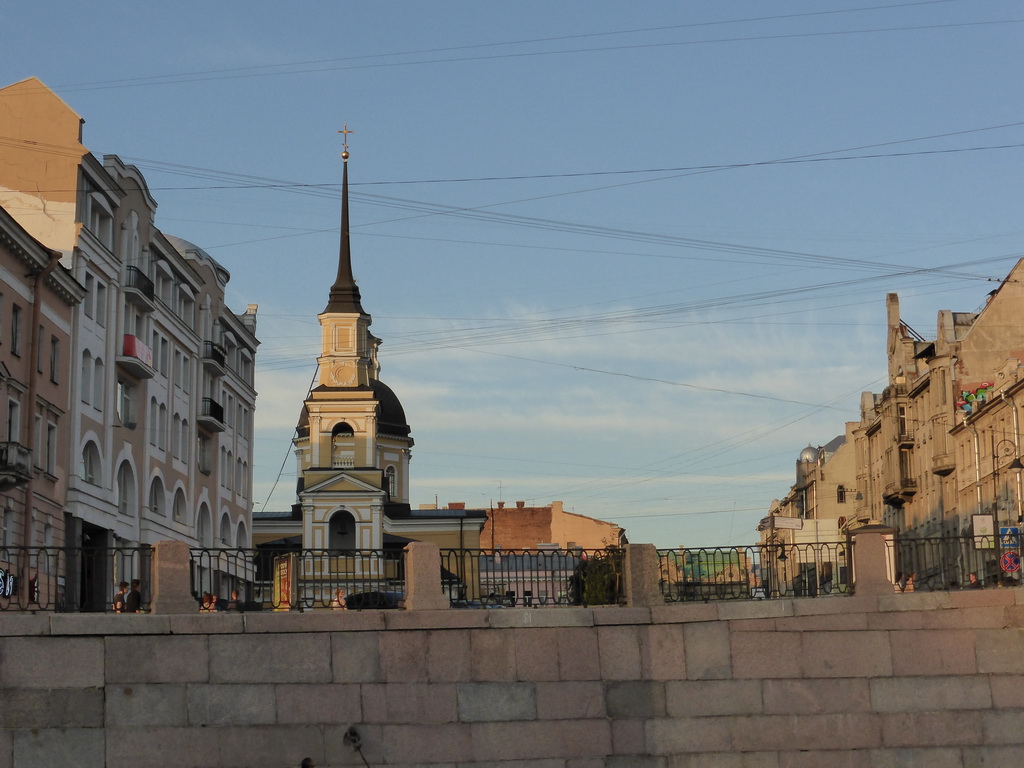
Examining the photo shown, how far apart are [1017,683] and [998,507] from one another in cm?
3895

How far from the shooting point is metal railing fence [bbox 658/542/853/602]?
21797 millimetres

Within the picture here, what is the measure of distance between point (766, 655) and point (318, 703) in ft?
19.3

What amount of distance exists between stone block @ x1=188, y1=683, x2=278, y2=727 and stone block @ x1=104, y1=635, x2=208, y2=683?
0.64ft

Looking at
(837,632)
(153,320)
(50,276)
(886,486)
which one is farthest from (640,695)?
(886,486)

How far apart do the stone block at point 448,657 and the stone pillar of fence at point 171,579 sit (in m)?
3.07

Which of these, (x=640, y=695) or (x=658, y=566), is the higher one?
(x=658, y=566)

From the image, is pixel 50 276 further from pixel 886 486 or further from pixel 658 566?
pixel 886 486

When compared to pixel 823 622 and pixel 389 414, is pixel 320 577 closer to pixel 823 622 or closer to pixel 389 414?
pixel 823 622

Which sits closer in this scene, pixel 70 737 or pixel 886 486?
pixel 70 737

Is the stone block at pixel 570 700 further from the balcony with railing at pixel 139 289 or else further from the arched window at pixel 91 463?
the balcony with railing at pixel 139 289

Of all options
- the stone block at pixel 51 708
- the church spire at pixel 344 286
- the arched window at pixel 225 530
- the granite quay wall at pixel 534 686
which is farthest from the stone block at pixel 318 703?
the church spire at pixel 344 286

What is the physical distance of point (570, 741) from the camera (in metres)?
20.7

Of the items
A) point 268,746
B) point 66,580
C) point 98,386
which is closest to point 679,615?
point 268,746

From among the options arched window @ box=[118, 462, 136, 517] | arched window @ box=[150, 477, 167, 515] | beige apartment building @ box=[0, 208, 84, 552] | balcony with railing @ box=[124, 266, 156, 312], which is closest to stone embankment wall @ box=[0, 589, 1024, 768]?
beige apartment building @ box=[0, 208, 84, 552]
